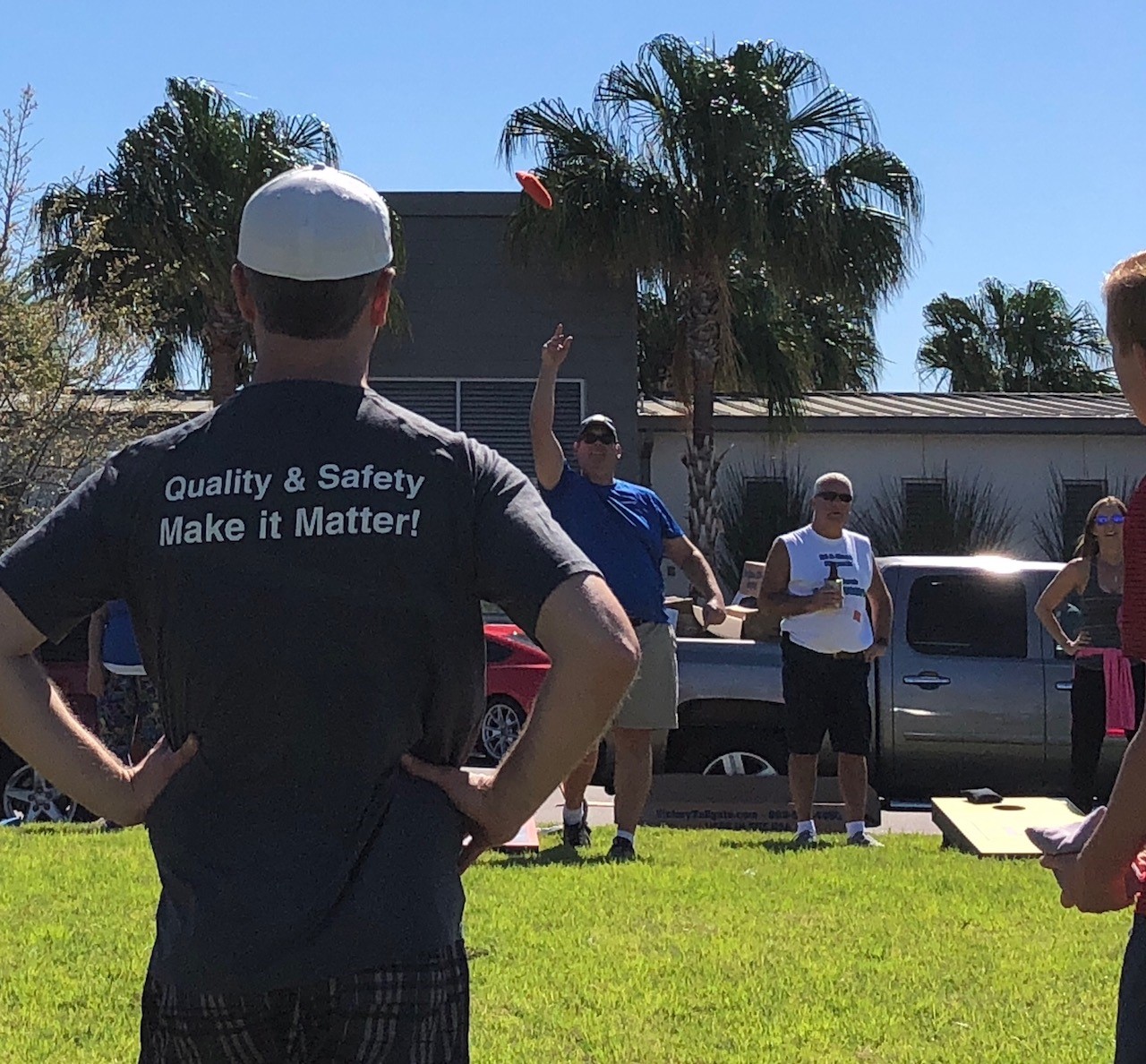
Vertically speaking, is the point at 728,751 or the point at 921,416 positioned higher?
the point at 921,416

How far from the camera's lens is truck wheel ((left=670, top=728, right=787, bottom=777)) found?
10555 millimetres

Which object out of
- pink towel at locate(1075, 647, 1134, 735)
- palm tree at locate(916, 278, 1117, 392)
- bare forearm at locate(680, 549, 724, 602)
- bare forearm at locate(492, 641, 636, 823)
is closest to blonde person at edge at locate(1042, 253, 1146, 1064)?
bare forearm at locate(492, 641, 636, 823)

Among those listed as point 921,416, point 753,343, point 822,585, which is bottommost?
point 822,585

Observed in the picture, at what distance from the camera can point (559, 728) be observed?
2180 millimetres

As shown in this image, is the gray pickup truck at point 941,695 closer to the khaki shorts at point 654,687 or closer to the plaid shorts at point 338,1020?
the khaki shorts at point 654,687

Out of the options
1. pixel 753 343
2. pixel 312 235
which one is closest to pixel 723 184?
pixel 753 343

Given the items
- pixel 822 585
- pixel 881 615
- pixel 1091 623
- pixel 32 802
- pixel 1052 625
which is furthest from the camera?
pixel 32 802

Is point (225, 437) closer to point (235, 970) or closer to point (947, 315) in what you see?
point (235, 970)

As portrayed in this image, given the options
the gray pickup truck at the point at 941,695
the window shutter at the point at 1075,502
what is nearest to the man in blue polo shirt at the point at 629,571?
the gray pickup truck at the point at 941,695

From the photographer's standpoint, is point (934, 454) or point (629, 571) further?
point (934, 454)

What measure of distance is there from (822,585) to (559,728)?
256 inches

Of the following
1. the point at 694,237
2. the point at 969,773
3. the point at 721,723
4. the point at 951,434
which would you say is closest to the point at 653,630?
the point at 721,723

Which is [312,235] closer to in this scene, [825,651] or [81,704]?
[825,651]

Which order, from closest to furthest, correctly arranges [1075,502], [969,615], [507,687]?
[969,615] < [507,687] < [1075,502]
